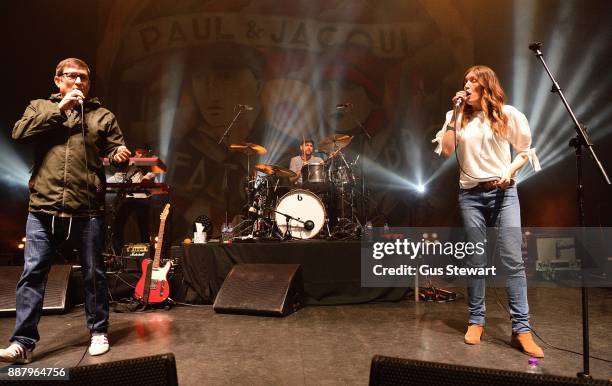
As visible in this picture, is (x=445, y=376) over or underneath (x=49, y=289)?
over

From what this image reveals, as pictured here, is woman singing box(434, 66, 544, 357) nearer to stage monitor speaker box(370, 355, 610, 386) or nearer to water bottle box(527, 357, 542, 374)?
water bottle box(527, 357, 542, 374)

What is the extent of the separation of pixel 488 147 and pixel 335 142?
12.3 ft

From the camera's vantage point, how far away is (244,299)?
4.10 metres

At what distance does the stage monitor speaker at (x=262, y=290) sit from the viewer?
13.0 ft

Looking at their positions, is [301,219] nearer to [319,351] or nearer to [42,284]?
[319,351]

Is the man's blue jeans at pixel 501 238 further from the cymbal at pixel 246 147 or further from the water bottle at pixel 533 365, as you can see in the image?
the cymbal at pixel 246 147

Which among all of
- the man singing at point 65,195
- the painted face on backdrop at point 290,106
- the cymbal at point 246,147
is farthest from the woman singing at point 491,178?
the painted face on backdrop at point 290,106

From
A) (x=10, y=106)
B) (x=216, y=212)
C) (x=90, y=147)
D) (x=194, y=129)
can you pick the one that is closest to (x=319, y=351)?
(x=90, y=147)

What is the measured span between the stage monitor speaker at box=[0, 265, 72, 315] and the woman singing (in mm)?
3798

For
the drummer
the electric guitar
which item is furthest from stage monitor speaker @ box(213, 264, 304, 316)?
the drummer

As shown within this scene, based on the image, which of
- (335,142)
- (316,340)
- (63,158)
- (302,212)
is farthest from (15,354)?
(335,142)

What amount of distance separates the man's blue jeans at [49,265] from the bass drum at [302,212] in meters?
3.45

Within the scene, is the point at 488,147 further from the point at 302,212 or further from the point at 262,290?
the point at 302,212

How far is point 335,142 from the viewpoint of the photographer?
21.3 feet
